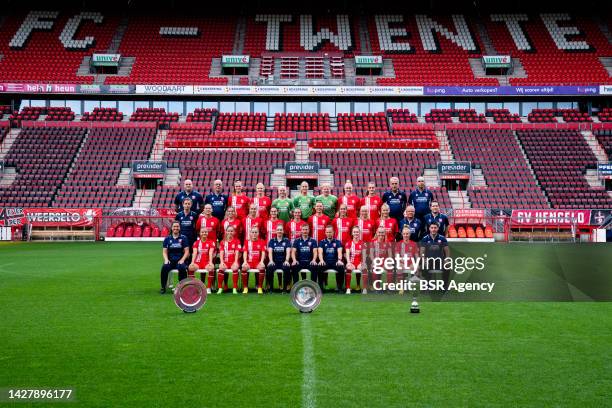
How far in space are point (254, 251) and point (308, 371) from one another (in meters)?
5.72

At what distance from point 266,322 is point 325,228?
3.71 m

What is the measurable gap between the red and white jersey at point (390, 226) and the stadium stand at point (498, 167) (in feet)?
70.0

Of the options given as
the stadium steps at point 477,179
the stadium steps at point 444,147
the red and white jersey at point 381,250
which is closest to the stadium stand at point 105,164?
the stadium steps at point 444,147

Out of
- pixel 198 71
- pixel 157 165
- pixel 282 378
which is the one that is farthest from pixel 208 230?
pixel 198 71

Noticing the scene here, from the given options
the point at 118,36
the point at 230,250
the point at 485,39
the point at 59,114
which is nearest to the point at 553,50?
the point at 485,39

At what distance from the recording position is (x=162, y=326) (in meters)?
7.92

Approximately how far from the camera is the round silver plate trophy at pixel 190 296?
29.5 ft

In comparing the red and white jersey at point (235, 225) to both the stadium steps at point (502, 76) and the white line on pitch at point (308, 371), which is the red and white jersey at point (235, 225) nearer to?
the white line on pitch at point (308, 371)

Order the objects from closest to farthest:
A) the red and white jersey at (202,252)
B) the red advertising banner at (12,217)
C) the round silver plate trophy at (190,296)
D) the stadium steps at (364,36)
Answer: the round silver plate trophy at (190,296) < the red and white jersey at (202,252) < the red advertising banner at (12,217) < the stadium steps at (364,36)

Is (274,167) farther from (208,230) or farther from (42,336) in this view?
(42,336)

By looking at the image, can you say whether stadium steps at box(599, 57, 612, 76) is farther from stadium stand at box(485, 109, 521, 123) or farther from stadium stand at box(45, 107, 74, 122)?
stadium stand at box(45, 107, 74, 122)

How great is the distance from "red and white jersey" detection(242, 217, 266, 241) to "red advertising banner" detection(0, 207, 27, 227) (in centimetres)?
1994

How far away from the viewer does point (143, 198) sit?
1286 inches

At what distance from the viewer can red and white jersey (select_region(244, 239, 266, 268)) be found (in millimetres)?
11352
